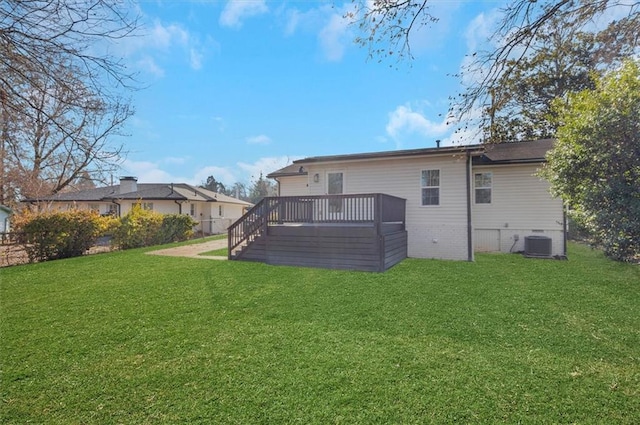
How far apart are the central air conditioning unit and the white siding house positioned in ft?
1.49

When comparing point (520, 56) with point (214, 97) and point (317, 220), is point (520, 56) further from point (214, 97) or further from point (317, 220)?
point (214, 97)

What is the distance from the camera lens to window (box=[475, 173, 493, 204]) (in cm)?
1054

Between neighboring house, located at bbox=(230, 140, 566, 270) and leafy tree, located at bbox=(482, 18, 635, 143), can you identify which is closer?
neighboring house, located at bbox=(230, 140, 566, 270)

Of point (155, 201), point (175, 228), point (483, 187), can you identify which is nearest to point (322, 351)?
point (483, 187)

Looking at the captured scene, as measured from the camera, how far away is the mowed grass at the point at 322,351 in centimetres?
237

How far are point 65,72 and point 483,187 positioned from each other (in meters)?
11.6

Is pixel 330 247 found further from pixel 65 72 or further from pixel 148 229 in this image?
pixel 148 229

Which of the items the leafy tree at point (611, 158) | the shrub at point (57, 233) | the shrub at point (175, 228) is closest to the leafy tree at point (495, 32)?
the leafy tree at point (611, 158)

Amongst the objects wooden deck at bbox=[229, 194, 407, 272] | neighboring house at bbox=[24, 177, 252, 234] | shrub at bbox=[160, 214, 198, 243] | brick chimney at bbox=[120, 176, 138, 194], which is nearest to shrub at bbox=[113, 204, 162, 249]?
shrub at bbox=[160, 214, 198, 243]

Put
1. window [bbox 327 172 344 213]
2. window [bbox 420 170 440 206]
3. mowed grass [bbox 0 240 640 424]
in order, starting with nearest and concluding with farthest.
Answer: mowed grass [bbox 0 240 640 424] → window [bbox 420 170 440 206] → window [bbox 327 172 344 213]

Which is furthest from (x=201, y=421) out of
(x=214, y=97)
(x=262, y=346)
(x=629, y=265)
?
(x=214, y=97)

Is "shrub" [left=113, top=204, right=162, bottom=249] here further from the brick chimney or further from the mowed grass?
the brick chimney

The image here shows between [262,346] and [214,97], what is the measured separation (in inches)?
433

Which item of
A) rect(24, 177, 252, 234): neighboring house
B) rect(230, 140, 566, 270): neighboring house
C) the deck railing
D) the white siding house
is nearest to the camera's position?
the deck railing
